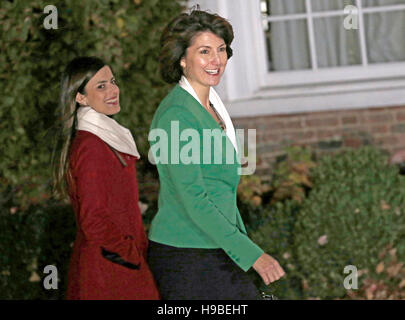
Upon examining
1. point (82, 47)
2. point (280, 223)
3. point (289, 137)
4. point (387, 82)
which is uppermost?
point (82, 47)

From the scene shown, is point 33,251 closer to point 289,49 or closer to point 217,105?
point 217,105

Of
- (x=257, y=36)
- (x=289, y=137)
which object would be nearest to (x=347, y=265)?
(x=289, y=137)

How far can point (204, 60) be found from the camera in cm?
236

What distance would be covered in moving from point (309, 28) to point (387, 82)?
2.55 ft

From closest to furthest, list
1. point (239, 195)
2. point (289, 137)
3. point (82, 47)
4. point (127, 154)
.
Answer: point (127, 154) < point (82, 47) < point (239, 195) < point (289, 137)

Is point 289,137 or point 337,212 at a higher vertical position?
point 289,137

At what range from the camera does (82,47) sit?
13.8ft

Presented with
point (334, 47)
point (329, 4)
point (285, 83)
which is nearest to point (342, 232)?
point (285, 83)

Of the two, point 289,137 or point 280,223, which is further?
point 289,137

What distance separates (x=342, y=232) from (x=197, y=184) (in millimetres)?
2260

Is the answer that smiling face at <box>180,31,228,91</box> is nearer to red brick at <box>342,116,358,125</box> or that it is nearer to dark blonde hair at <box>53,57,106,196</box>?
dark blonde hair at <box>53,57,106,196</box>

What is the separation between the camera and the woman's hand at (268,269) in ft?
7.37
